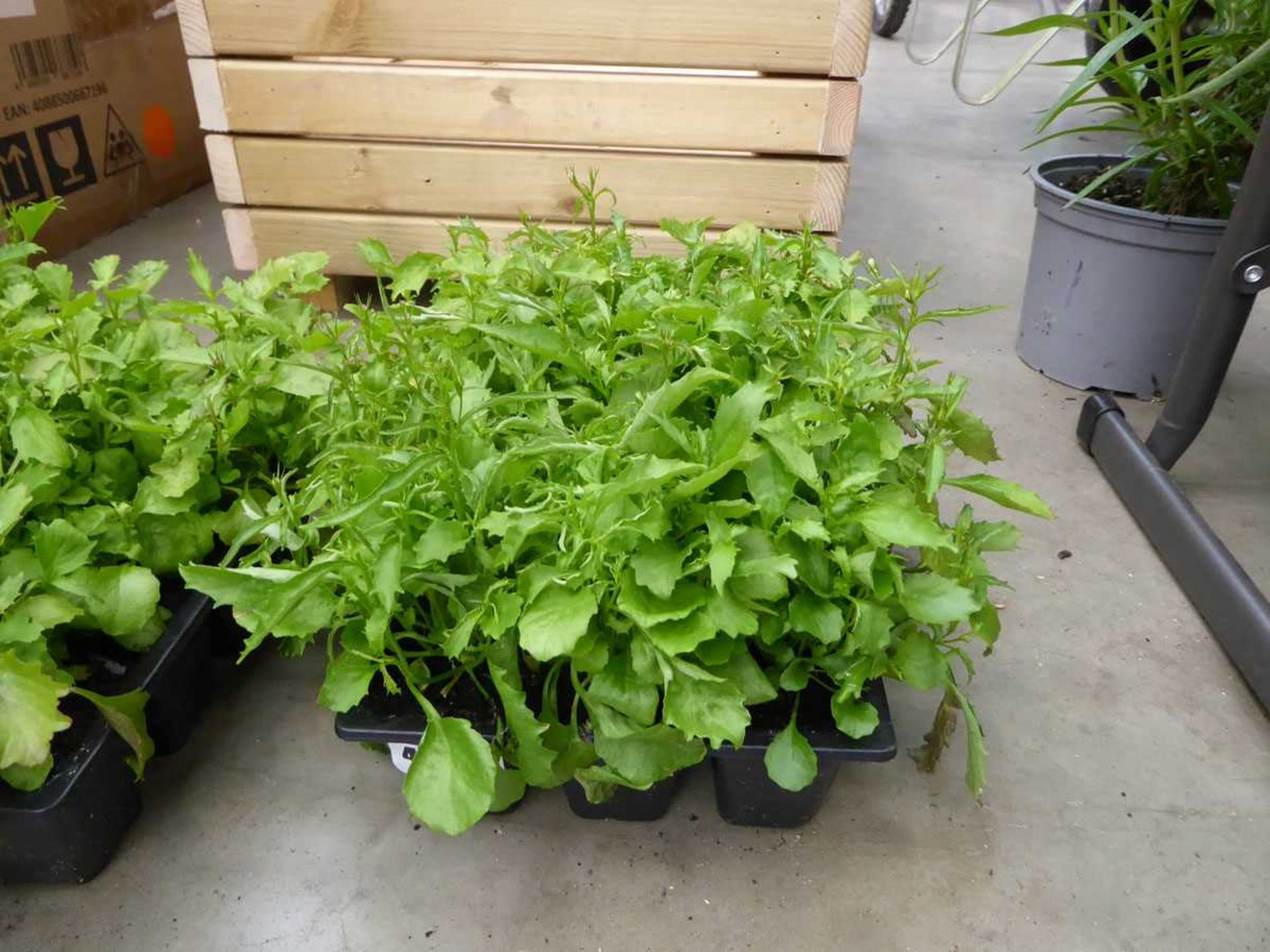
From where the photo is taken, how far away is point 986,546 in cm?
78

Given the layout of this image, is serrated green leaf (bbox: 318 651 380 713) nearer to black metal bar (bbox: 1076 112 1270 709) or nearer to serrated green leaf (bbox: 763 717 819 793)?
serrated green leaf (bbox: 763 717 819 793)

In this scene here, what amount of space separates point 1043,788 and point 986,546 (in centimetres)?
32

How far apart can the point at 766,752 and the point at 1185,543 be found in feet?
2.49

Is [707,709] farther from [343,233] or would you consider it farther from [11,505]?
[343,233]

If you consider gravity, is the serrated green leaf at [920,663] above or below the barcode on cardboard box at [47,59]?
below

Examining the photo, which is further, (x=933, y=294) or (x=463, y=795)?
(x=933, y=294)

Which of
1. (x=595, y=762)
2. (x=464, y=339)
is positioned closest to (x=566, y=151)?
(x=464, y=339)

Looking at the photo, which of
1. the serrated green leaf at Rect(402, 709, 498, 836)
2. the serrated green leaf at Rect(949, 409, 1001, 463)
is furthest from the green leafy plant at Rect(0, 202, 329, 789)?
the serrated green leaf at Rect(949, 409, 1001, 463)

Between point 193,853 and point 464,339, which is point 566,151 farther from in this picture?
point 193,853

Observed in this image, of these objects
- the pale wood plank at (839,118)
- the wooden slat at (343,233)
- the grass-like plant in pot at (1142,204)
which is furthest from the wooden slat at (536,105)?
the grass-like plant in pot at (1142,204)

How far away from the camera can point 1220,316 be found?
4.14 feet

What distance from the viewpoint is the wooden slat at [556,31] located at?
1413 mm

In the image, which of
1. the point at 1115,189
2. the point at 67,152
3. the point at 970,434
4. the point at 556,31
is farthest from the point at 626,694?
the point at 67,152

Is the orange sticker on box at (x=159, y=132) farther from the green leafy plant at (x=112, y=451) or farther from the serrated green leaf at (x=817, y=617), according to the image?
the serrated green leaf at (x=817, y=617)
